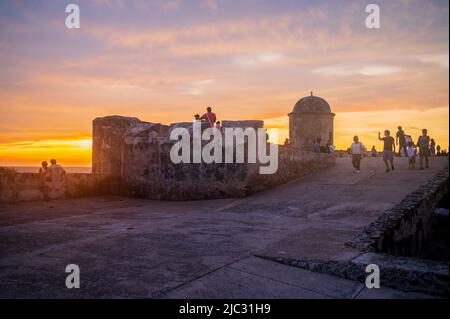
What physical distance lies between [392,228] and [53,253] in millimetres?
4626

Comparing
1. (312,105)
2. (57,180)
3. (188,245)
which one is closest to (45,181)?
(57,180)

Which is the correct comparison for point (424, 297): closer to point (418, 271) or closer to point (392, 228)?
point (418, 271)

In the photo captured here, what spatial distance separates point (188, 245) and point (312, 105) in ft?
79.3

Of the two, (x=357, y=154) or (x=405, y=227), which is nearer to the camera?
(x=405, y=227)

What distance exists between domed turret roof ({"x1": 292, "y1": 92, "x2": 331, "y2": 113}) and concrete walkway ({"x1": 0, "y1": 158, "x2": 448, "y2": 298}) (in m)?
18.4

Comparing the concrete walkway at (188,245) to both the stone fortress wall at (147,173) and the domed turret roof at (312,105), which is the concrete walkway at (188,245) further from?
the domed turret roof at (312,105)

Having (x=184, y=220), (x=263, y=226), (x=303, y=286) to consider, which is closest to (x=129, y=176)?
(x=184, y=220)

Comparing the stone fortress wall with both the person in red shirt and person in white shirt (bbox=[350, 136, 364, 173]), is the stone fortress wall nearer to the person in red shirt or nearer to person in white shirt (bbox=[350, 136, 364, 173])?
→ the person in red shirt

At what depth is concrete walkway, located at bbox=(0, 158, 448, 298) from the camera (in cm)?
333

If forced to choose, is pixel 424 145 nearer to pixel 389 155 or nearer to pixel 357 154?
pixel 389 155


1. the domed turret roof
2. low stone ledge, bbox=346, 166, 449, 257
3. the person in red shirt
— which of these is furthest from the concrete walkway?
the domed turret roof

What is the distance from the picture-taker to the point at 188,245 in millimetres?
4758

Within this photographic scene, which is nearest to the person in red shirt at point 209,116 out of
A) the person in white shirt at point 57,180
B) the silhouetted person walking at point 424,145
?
the person in white shirt at point 57,180

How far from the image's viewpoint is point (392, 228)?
18.7 feet
